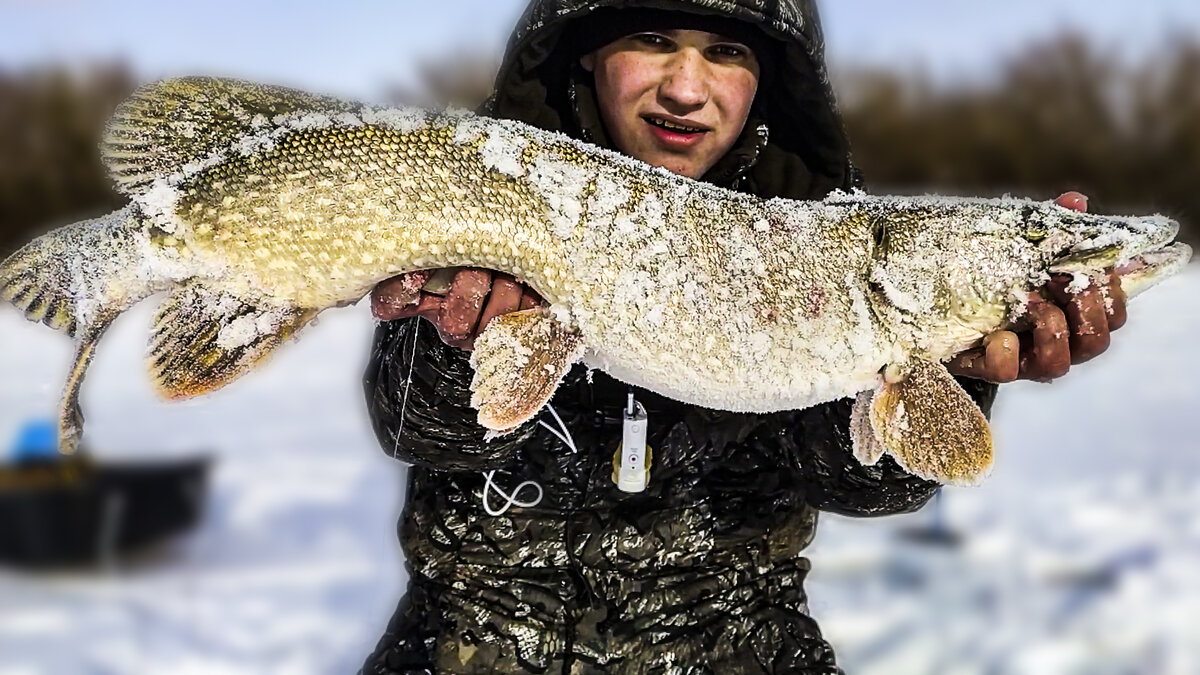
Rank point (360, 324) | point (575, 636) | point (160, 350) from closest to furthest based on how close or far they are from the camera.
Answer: point (160, 350) → point (575, 636) → point (360, 324)

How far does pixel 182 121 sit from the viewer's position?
1682mm

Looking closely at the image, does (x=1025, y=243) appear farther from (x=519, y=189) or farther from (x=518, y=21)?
(x=518, y=21)

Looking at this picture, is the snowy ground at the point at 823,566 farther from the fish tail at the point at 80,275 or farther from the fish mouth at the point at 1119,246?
the fish mouth at the point at 1119,246

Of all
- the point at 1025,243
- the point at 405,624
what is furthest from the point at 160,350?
the point at 1025,243

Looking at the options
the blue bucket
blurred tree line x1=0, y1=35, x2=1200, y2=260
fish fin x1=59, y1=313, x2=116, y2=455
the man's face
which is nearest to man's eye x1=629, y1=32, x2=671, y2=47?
the man's face

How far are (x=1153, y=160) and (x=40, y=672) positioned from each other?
31.6 feet

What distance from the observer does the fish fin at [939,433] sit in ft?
5.72

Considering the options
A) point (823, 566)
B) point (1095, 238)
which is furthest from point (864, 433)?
point (823, 566)

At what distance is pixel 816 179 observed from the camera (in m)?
2.40

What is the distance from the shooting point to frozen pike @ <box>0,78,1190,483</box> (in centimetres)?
162

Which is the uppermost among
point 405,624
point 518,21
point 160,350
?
point 518,21

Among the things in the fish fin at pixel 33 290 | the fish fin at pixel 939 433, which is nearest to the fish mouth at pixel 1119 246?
the fish fin at pixel 939 433

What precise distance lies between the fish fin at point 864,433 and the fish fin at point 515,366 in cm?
53

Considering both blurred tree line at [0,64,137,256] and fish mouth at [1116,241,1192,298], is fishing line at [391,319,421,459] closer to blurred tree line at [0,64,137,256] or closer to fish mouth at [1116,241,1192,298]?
fish mouth at [1116,241,1192,298]
